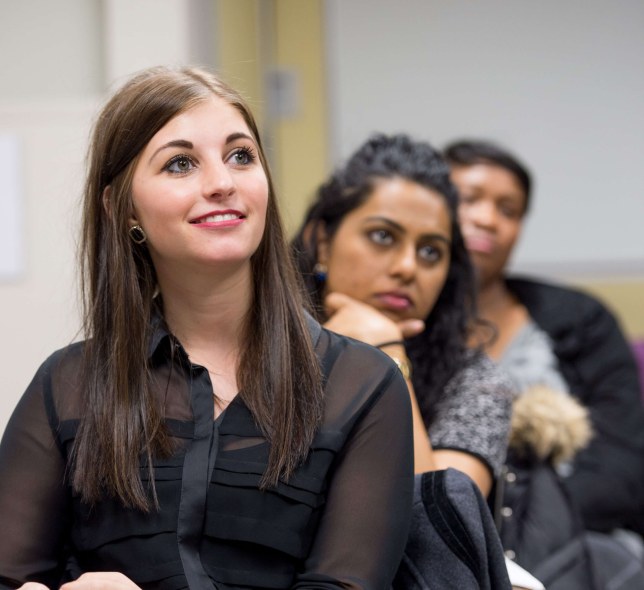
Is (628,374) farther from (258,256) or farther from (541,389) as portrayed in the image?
(258,256)

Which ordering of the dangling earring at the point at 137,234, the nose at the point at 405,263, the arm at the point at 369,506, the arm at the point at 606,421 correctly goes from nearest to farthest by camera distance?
the arm at the point at 369,506
the dangling earring at the point at 137,234
the nose at the point at 405,263
the arm at the point at 606,421

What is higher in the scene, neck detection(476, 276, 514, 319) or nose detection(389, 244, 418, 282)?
nose detection(389, 244, 418, 282)

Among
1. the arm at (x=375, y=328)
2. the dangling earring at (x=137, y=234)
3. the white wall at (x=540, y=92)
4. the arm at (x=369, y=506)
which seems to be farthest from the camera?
the white wall at (x=540, y=92)

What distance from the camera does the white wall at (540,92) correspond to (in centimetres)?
391

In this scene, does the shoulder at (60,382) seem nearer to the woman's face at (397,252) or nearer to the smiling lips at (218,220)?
the smiling lips at (218,220)

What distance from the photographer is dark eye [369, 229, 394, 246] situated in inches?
78.5

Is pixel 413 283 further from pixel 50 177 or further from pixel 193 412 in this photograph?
pixel 50 177

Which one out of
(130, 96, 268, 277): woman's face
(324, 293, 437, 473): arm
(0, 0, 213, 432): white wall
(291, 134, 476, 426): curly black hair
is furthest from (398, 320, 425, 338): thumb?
(0, 0, 213, 432): white wall

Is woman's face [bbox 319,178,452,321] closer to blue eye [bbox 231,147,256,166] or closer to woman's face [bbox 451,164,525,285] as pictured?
blue eye [bbox 231,147,256,166]

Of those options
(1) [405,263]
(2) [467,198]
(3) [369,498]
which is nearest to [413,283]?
(1) [405,263]

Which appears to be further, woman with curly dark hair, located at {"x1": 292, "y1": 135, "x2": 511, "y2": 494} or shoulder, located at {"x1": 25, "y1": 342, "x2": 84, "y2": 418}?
woman with curly dark hair, located at {"x1": 292, "y1": 135, "x2": 511, "y2": 494}

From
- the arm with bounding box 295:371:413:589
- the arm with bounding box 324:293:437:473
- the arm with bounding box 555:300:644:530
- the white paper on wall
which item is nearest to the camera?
the arm with bounding box 295:371:413:589

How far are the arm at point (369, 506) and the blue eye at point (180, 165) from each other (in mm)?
373

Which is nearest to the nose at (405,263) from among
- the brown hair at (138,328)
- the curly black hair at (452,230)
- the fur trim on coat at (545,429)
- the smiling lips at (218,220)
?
the curly black hair at (452,230)
